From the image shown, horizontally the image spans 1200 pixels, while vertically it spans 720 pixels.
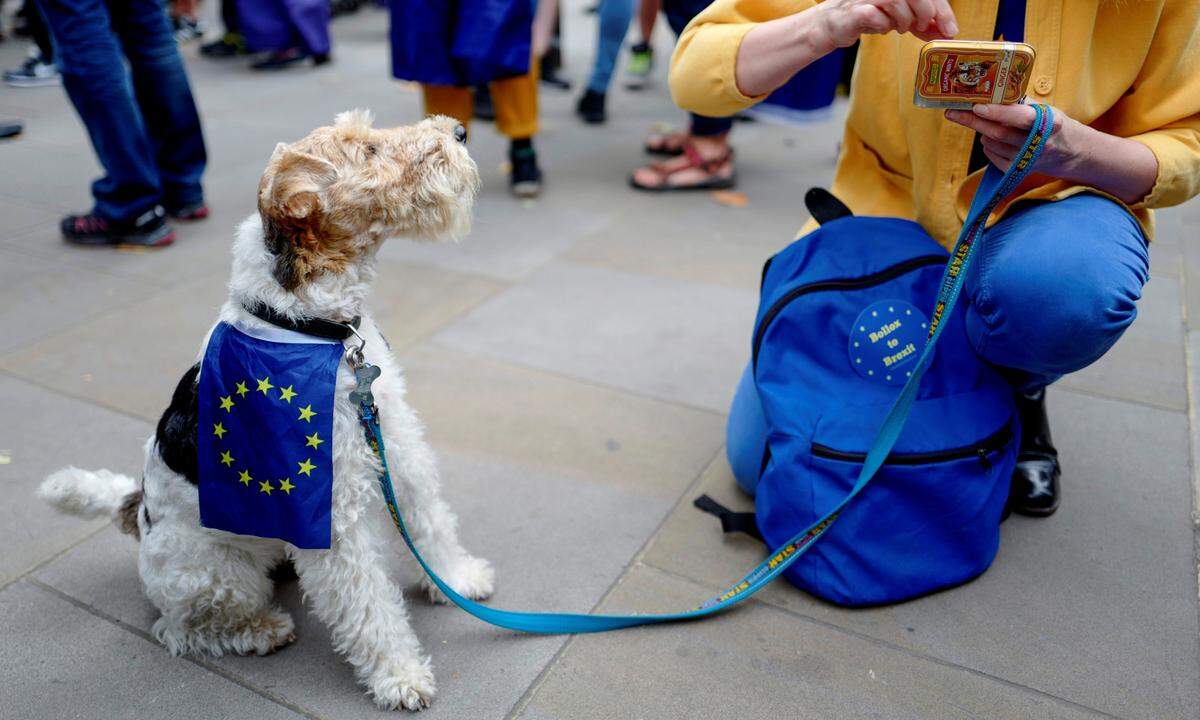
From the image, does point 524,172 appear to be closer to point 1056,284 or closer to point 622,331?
point 622,331

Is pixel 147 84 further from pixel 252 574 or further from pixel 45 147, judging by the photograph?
pixel 252 574

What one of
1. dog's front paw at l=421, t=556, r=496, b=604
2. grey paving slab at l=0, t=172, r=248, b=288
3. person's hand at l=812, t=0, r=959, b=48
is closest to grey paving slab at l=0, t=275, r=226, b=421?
grey paving slab at l=0, t=172, r=248, b=288

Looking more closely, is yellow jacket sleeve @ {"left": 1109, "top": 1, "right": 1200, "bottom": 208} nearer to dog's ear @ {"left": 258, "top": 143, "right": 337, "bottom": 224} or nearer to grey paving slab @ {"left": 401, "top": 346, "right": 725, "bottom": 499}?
grey paving slab @ {"left": 401, "top": 346, "right": 725, "bottom": 499}

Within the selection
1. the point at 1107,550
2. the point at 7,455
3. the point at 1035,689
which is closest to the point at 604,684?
the point at 1035,689

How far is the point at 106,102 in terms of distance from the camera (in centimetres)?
438

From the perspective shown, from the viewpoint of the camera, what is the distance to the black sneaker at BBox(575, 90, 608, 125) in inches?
284

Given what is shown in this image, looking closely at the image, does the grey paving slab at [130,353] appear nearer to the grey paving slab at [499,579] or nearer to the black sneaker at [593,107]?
the grey paving slab at [499,579]

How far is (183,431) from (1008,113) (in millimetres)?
2018

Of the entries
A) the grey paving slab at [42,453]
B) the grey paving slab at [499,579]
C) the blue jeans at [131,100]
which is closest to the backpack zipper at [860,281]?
the grey paving slab at [499,579]

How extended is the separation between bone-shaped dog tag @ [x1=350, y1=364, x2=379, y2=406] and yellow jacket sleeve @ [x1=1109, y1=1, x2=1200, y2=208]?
2.01 metres

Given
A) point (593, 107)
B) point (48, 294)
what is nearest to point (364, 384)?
point (48, 294)

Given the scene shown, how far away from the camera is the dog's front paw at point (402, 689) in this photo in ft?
6.85

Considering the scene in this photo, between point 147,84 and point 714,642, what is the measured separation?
4.35 m

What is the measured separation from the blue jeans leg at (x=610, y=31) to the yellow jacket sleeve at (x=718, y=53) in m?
4.55
